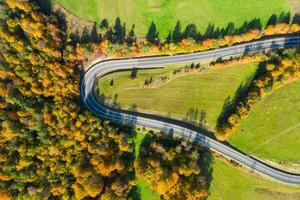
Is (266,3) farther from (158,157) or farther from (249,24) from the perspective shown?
(158,157)

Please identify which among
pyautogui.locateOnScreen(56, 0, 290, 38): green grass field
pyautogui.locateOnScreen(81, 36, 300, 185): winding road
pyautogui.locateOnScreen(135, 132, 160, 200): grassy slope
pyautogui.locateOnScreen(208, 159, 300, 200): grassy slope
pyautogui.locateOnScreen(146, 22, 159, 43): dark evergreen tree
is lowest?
pyautogui.locateOnScreen(135, 132, 160, 200): grassy slope

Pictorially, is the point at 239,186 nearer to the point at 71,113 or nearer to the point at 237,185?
the point at 237,185

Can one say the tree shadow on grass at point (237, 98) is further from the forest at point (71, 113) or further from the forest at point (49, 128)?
the forest at point (49, 128)

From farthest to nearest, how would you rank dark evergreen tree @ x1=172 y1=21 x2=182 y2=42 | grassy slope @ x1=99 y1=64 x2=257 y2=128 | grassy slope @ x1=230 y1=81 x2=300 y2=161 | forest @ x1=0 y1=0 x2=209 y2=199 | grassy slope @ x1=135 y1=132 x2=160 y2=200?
grassy slope @ x1=135 y1=132 x2=160 y2=200 < grassy slope @ x1=99 y1=64 x2=257 y2=128 < grassy slope @ x1=230 y1=81 x2=300 y2=161 < dark evergreen tree @ x1=172 y1=21 x2=182 y2=42 < forest @ x1=0 y1=0 x2=209 y2=199

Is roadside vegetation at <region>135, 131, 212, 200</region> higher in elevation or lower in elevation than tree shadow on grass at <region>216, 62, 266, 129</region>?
lower

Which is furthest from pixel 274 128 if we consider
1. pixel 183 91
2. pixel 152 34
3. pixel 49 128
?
pixel 49 128

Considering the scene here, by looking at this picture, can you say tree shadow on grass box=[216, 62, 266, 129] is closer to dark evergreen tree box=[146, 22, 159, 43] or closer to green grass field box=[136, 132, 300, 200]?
green grass field box=[136, 132, 300, 200]

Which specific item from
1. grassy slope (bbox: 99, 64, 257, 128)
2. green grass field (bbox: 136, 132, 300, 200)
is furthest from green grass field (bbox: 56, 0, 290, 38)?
green grass field (bbox: 136, 132, 300, 200)
